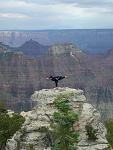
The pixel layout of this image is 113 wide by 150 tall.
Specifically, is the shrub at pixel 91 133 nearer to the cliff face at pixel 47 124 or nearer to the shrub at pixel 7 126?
the cliff face at pixel 47 124

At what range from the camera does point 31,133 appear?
53312 millimetres

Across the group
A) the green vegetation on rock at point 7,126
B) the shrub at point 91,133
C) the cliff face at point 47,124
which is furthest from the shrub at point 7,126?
the shrub at point 91,133

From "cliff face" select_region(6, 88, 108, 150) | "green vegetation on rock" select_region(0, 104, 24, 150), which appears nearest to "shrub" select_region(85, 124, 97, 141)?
"cliff face" select_region(6, 88, 108, 150)

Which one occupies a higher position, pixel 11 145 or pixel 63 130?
pixel 63 130

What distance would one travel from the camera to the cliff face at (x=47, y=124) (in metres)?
52.4

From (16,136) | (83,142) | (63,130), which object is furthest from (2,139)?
(63,130)

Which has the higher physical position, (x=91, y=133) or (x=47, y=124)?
(x=47, y=124)

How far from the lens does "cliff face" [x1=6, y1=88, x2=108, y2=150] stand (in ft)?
172

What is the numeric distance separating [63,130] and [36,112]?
12.7 meters

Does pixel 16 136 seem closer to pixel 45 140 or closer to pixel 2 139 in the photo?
pixel 45 140

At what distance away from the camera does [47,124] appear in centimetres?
5325

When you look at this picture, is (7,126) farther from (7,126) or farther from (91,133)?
(91,133)

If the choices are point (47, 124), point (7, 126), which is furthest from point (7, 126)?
point (47, 124)

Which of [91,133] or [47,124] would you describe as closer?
[91,133]
